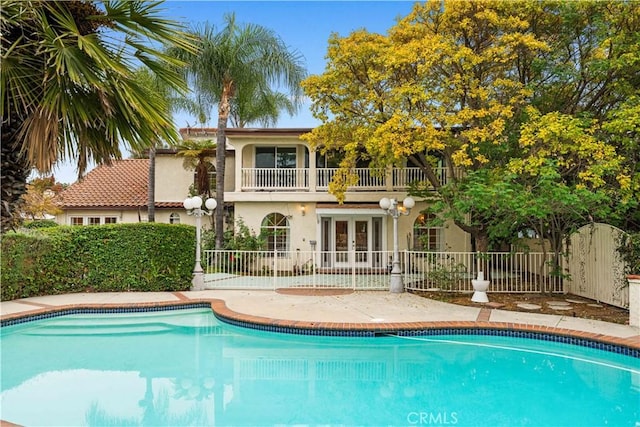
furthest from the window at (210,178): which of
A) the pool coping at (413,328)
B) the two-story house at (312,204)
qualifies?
the pool coping at (413,328)

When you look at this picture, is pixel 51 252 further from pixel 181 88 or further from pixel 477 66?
pixel 477 66

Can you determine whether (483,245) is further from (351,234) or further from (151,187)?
(151,187)

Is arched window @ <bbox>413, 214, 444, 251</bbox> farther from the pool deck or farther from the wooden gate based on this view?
the wooden gate

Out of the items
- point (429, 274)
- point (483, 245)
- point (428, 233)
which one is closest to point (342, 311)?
point (429, 274)

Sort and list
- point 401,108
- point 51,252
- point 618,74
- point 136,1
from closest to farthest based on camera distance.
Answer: point 136,1, point 618,74, point 51,252, point 401,108

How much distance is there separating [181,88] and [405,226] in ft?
48.7

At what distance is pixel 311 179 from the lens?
63.5 ft

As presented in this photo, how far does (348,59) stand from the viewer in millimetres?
13508

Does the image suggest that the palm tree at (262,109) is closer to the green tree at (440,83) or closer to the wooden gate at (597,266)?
the green tree at (440,83)

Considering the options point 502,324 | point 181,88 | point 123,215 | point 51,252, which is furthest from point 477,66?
point 123,215

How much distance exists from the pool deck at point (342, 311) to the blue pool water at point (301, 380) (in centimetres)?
38

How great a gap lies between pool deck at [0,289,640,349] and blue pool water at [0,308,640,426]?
38 centimetres

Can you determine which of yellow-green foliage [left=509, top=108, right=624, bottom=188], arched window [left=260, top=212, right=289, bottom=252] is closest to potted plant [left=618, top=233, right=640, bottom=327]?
yellow-green foliage [left=509, top=108, right=624, bottom=188]

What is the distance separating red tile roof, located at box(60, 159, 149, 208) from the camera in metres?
21.3
